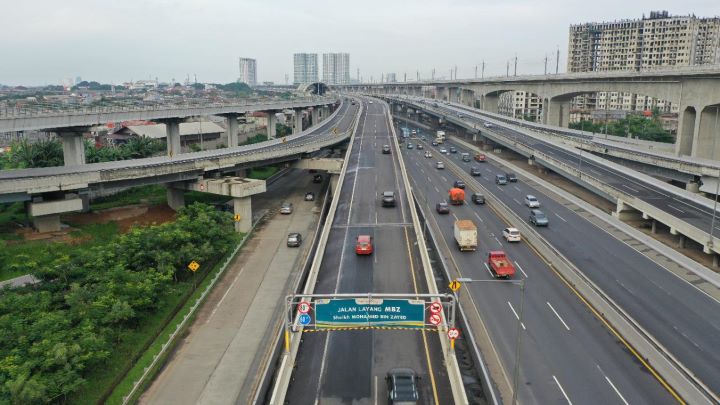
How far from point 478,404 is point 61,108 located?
5871 centimetres

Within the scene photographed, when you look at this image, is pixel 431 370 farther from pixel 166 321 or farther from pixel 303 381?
pixel 166 321

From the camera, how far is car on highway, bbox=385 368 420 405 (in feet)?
68.3

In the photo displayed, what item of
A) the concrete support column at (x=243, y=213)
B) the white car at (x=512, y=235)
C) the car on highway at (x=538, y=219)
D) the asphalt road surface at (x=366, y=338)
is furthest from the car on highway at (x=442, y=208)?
the concrete support column at (x=243, y=213)

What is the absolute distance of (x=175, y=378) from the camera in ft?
92.9

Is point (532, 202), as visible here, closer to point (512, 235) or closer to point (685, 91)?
point (512, 235)

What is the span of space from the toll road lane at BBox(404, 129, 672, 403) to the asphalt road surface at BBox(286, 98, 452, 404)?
425 centimetres

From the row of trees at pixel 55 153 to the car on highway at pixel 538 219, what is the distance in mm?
60087

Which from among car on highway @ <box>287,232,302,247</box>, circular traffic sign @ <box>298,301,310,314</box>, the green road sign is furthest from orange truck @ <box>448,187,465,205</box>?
circular traffic sign @ <box>298,301,310,314</box>

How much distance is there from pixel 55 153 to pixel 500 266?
63.5 meters

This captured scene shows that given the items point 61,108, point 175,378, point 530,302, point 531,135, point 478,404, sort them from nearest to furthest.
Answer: point 478,404 < point 175,378 < point 530,302 < point 61,108 < point 531,135

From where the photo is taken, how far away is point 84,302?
109 feet

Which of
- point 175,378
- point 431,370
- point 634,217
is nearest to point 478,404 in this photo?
point 431,370

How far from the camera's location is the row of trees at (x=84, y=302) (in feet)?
82.7

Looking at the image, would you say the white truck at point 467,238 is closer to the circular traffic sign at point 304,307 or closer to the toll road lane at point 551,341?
the toll road lane at point 551,341
